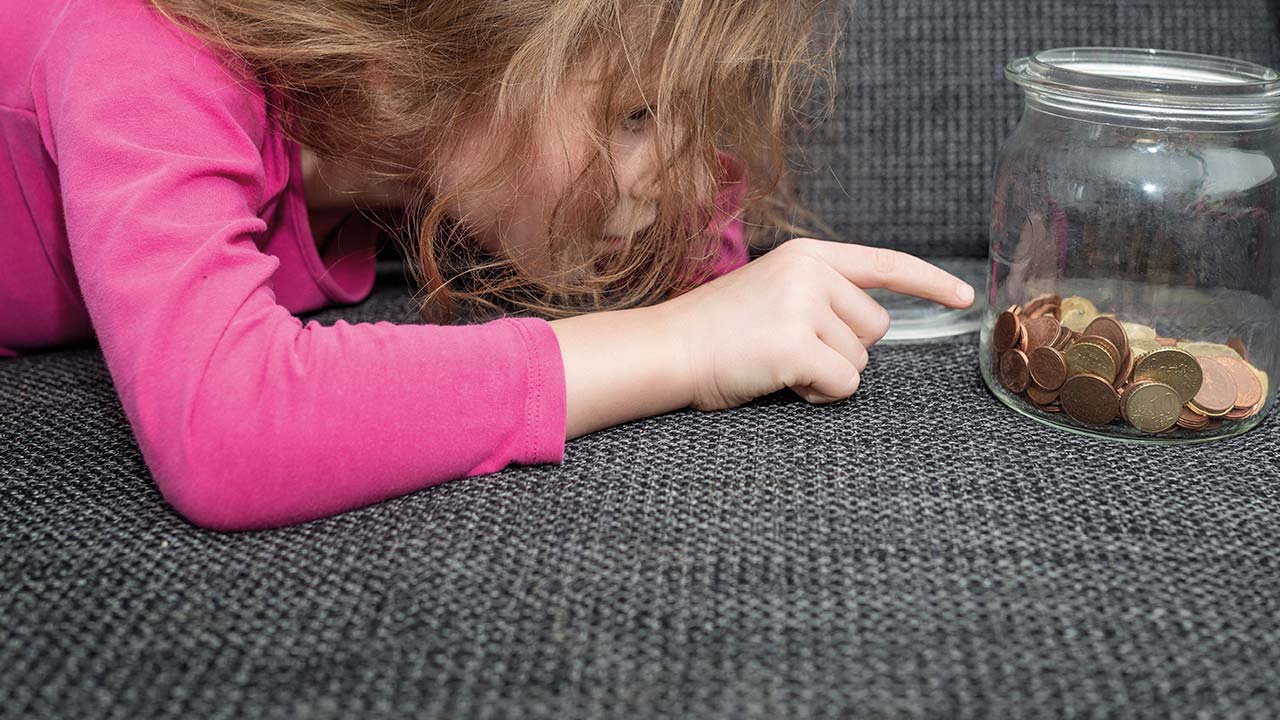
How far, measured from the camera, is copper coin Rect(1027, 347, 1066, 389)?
0.66 metres

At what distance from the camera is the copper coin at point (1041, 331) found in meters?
0.68

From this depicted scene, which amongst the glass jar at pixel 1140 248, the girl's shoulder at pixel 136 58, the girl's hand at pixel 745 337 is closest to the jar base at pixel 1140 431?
the glass jar at pixel 1140 248

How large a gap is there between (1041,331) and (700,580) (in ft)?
1.06

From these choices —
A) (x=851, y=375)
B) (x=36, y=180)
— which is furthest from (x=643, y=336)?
(x=36, y=180)

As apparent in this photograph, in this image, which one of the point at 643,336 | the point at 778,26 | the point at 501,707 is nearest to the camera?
the point at 501,707

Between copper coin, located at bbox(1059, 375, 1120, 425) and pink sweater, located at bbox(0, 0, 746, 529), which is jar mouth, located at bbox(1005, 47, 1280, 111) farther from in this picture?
pink sweater, located at bbox(0, 0, 746, 529)

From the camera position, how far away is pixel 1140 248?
69 centimetres

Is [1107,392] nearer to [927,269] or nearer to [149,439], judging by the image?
[927,269]

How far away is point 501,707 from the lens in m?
0.42

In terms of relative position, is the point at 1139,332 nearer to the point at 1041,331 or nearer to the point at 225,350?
the point at 1041,331

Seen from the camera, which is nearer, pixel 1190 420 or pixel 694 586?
pixel 694 586

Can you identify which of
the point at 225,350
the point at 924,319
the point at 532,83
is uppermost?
the point at 532,83

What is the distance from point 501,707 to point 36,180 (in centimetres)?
60

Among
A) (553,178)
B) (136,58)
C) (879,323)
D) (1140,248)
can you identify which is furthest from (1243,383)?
(136,58)
